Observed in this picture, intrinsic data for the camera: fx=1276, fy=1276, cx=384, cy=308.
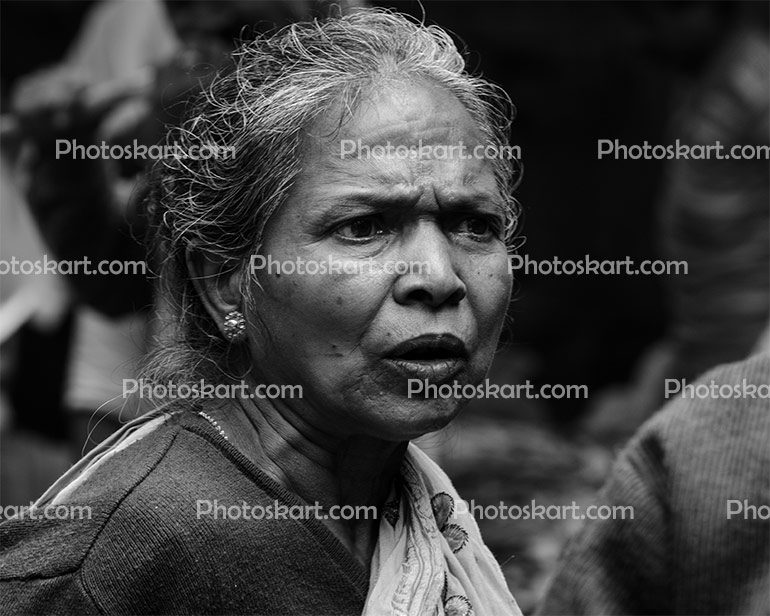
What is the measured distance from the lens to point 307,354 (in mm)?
1990

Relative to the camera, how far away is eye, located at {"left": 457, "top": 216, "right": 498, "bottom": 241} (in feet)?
6.75

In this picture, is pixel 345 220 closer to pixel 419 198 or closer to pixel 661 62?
pixel 419 198

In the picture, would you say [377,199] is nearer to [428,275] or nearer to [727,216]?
[428,275]

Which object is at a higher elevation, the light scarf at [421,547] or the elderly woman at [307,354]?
the elderly woman at [307,354]

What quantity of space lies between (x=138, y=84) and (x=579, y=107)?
12.1 feet

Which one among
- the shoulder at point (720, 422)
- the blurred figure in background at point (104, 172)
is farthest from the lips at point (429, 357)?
the blurred figure in background at point (104, 172)

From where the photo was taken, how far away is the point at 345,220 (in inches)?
77.5

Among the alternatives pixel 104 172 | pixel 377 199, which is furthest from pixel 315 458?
pixel 104 172

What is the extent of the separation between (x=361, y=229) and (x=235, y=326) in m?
0.28

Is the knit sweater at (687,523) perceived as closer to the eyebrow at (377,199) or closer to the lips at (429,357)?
the lips at (429,357)

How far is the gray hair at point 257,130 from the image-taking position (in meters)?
2.02

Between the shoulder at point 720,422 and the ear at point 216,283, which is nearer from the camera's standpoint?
the ear at point 216,283

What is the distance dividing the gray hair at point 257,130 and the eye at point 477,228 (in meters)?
0.13

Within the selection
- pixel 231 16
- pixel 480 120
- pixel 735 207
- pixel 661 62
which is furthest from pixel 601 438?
pixel 480 120
